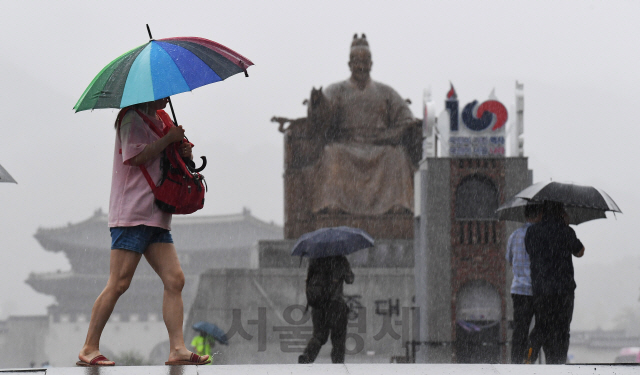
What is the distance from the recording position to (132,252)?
424 centimetres

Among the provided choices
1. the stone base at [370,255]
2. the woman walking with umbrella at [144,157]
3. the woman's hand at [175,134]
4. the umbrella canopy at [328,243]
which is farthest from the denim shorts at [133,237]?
the stone base at [370,255]

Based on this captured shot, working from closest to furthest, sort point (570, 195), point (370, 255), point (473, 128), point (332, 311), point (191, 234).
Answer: point (570, 195), point (332, 311), point (473, 128), point (370, 255), point (191, 234)

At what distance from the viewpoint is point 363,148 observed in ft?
64.5

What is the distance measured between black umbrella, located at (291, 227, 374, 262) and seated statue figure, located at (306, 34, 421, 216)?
399 inches

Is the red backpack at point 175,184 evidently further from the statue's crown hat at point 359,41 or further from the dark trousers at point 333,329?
the statue's crown hat at point 359,41

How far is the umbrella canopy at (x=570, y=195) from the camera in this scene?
630cm

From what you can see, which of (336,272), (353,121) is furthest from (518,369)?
(353,121)

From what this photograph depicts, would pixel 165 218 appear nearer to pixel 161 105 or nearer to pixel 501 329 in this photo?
pixel 161 105

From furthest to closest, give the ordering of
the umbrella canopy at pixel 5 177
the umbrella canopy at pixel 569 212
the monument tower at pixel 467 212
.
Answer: the monument tower at pixel 467 212, the umbrella canopy at pixel 569 212, the umbrella canopy at pixel 5 177

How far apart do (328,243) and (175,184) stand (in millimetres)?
4511

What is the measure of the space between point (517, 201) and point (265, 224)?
105 feet

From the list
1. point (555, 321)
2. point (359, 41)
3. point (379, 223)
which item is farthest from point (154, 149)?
point (359, 41)

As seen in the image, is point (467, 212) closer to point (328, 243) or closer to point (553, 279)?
point (328, 243)

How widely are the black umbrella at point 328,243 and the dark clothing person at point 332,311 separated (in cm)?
16
